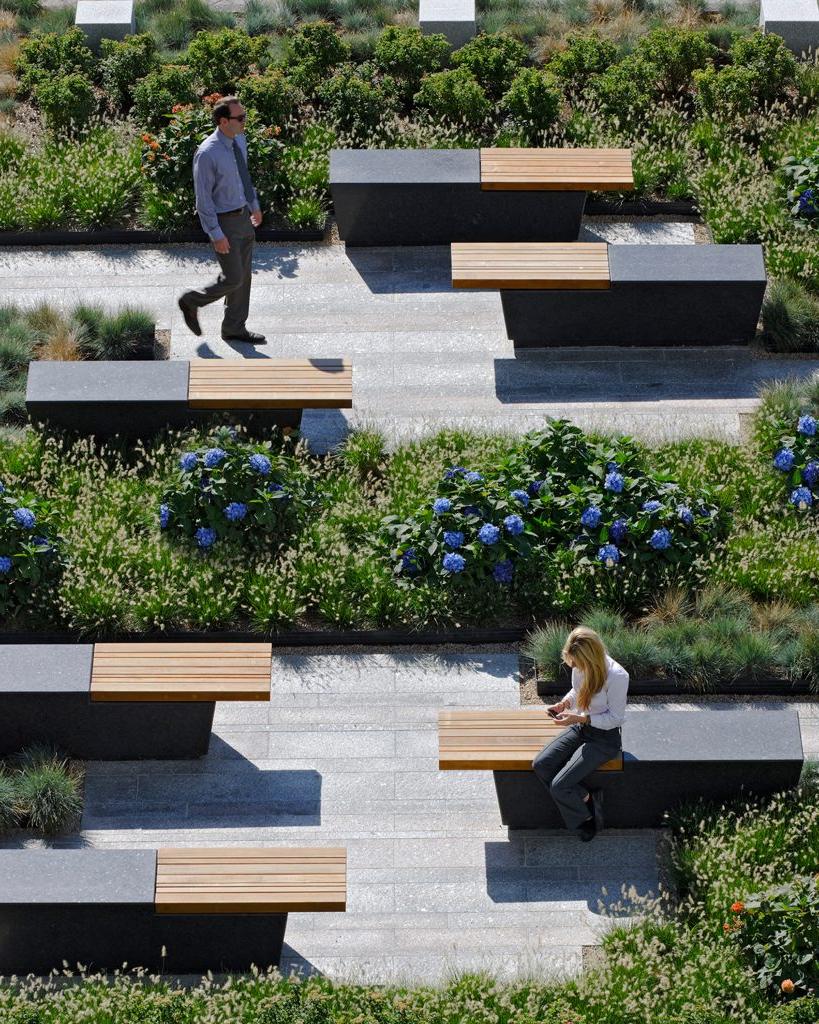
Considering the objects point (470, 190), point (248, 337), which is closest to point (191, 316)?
point (248, 337)

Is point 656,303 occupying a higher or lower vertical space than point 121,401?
higher

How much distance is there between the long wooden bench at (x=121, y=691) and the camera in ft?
36.2

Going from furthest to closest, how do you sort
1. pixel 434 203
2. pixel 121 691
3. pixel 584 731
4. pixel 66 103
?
pixel 66 103 < pixel 434 203 < pixel 121 691 < pixel 584 731

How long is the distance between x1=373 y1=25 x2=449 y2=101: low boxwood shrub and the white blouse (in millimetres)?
7380

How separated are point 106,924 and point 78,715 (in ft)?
4.97

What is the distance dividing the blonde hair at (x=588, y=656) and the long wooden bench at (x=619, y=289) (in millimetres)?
4255

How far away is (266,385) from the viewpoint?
42.4 ft

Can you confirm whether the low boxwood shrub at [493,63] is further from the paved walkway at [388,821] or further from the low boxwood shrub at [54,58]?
the paved walkway at [388,821]

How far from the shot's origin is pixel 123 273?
14.8 m

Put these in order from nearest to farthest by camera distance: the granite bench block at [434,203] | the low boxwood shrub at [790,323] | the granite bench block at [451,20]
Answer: the low boxwood shrub at [790,323] → the granite bench block at [434,203] → the granite bench block at [451,20]

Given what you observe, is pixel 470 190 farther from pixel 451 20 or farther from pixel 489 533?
pixel 489 533

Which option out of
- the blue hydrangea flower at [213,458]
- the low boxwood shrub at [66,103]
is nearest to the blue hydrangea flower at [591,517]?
the blue hydrangea flower at [213,458]

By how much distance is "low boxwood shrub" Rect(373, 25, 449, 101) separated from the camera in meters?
15.9

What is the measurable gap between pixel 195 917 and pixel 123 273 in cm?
628
